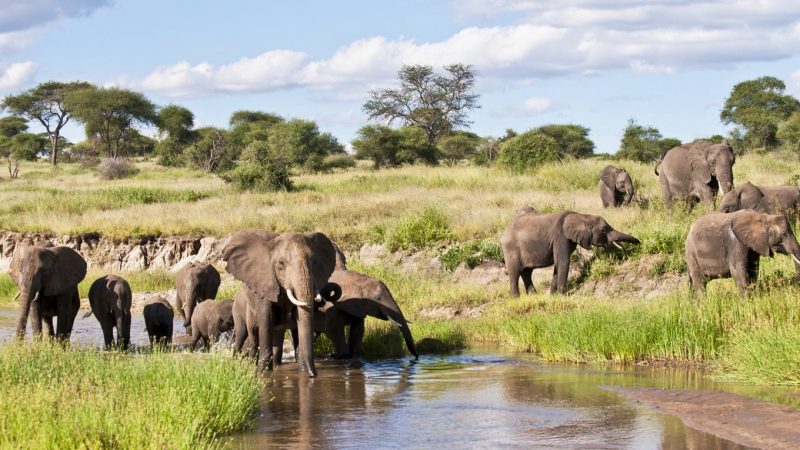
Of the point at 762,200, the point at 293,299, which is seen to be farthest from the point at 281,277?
the point at 762,200

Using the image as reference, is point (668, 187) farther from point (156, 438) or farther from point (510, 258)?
point (156, 438)

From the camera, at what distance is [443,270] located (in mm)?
23516

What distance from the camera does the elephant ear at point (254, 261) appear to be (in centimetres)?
1439

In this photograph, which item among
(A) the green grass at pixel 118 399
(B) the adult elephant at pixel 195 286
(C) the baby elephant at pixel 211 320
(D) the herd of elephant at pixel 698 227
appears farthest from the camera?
(B) the adult elephant at pixel 195 286

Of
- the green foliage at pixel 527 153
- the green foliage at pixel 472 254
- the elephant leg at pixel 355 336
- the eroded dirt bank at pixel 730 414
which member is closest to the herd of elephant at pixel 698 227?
the green foliage at pixel 472 254

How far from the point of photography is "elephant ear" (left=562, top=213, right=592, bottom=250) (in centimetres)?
2012

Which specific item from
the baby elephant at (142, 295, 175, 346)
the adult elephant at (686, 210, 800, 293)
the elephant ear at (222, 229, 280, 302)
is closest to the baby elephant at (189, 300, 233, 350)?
the baby elephant at (142, 295, 175, 346)

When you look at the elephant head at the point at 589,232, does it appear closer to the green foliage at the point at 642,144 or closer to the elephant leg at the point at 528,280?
the elephant leg at the point at 528,280

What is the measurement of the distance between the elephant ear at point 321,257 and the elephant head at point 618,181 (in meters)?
15.0

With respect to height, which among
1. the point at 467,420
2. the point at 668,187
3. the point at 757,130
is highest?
the point at 757,130

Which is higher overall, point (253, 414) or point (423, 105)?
point (423, 105)

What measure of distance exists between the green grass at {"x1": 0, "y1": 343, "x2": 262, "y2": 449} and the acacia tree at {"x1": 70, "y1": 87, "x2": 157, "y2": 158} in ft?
194

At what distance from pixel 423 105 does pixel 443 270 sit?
185 ft

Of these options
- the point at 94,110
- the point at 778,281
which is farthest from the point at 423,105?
the point at 778,281
